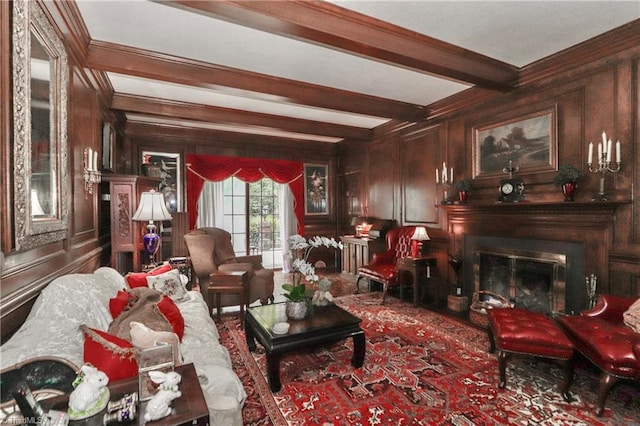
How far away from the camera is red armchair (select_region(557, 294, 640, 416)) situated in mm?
1935

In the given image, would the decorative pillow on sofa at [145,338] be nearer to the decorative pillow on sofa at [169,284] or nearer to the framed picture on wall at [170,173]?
the decorative pillow on sofa at [169,284]

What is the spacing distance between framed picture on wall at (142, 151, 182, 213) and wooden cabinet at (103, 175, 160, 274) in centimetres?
200

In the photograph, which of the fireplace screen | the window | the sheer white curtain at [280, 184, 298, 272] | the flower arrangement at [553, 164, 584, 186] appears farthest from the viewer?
the sheer white curtain at [280, 184, 298, 272]

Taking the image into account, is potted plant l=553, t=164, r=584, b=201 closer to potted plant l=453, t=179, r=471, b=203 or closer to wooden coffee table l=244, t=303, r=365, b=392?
potted plant l=453, t=179, r=471, b=203

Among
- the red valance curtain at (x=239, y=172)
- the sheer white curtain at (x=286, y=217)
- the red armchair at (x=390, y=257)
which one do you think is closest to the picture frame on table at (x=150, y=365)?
the red armchair at (x=390, y=257)

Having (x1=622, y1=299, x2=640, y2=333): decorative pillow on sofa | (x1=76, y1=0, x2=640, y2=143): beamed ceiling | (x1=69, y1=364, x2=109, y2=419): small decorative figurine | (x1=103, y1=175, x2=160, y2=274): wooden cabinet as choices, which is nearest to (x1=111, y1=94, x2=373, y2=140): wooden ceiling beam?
(x1=76, y1=0, x2=640, y2=143): beamed ceiling

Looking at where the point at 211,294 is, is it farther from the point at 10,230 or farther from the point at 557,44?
the point at 557,44

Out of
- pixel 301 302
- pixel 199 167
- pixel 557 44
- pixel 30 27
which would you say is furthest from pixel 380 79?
pixel 199 167

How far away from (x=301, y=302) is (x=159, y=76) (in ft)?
8.59

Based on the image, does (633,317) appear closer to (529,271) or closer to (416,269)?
(529,271)

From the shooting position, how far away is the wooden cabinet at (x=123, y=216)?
11.5ft

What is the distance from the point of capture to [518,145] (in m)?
3.58

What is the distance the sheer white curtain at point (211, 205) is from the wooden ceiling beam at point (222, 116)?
177cm

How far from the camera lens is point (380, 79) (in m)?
3.65
